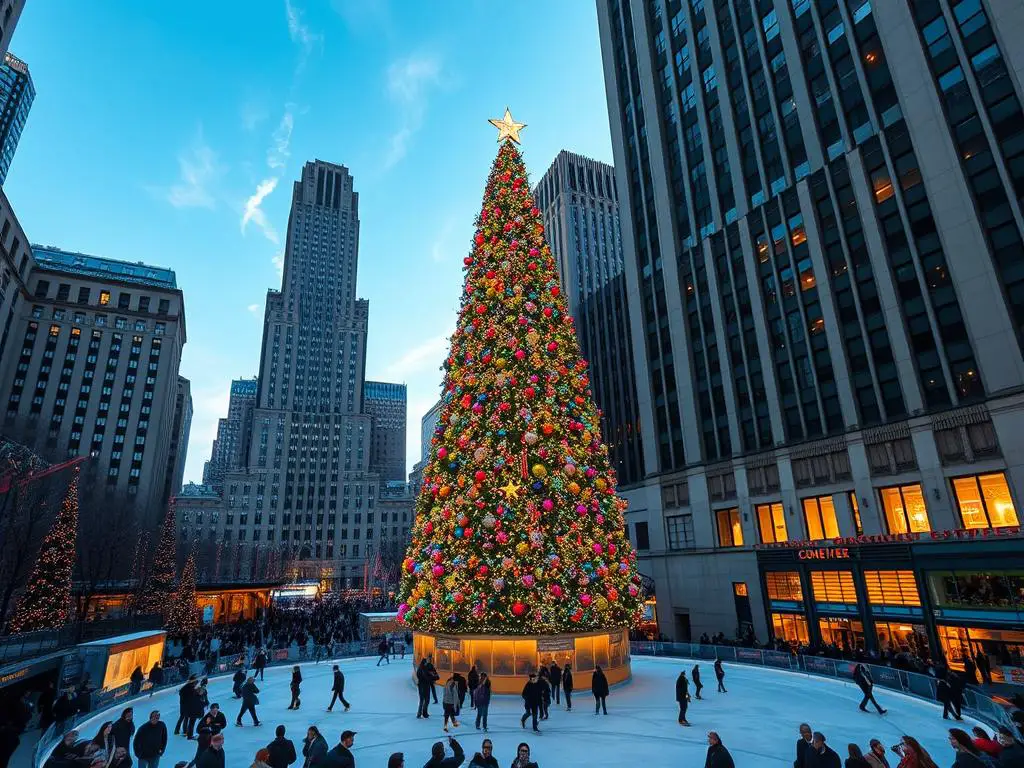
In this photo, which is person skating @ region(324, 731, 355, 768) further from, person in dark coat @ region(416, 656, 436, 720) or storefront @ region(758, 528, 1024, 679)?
storefront @ region(758, 528, 1024, 679)

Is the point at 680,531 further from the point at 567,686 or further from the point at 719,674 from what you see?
the point at 567,686

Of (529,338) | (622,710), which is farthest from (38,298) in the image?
(622,710)

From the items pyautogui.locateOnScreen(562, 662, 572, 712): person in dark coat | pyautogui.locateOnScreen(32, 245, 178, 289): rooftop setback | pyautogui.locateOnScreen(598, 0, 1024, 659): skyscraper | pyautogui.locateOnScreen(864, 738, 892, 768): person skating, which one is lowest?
pyautogui.locateOnScreen(562, 662, 572, 712): person in dark coat

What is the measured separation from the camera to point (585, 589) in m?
17.0

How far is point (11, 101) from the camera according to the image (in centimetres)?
13788

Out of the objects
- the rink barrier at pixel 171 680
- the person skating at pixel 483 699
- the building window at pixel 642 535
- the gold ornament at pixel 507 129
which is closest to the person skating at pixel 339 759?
the person skating at pixel 483 699

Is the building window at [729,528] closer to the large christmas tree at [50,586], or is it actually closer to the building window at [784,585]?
the building window at [784,585]

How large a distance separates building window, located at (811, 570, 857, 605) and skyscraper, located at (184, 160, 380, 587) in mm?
106931

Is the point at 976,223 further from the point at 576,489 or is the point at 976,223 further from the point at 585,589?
the point at 585,589

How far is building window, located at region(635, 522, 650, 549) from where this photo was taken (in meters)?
41.4

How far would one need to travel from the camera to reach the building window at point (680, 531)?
1464 inches

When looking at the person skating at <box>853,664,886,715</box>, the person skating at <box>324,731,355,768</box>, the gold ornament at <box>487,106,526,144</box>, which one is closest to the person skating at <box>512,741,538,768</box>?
the person skating at <box>324,731,355,768</box>

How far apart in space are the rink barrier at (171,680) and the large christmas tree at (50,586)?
838 centimetres

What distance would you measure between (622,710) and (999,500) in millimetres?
20867
